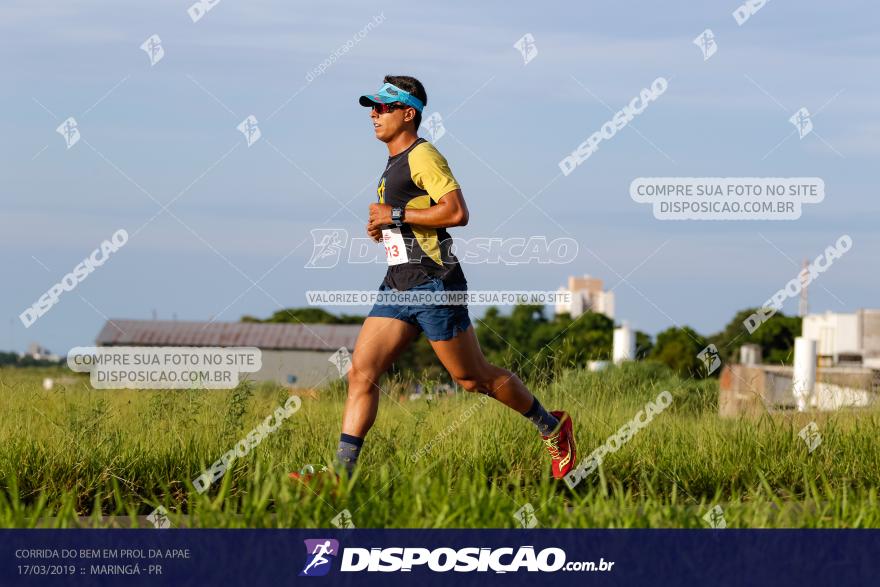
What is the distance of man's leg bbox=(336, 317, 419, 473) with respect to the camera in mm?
6102

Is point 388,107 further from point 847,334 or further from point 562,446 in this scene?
point 847,334

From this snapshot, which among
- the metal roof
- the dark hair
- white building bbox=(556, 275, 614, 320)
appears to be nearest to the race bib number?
the dark hair

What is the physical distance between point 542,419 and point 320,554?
90.6 inches

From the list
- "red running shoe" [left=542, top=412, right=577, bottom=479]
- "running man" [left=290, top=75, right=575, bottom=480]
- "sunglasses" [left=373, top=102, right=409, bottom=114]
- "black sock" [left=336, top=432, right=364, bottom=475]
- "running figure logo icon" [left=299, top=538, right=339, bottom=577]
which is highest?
"sunglasses" [left=373, top=102, right=409, bottom=114]

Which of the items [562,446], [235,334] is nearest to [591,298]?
[235,334]

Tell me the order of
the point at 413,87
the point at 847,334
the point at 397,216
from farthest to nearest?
the point at 847,334 → the point at 413,87 → the point at 397,216

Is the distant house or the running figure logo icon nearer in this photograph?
the running figure logo icon

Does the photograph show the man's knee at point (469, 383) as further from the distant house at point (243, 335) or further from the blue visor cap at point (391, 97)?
the distant house at point (243, 335)

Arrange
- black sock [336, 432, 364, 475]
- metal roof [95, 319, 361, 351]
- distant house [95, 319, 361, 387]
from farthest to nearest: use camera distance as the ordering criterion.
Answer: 1. metal roof [95, 319, 361, 351]
2. distant house [95, 319, 361, 387]
3. black sock [336, 432, 364, 475]

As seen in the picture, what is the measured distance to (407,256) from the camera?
609 centimetres

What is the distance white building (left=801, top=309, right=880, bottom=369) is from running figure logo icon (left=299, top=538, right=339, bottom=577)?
4568 cm

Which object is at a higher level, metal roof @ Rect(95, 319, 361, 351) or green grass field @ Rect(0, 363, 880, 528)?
metal roof @ Rect(95, 319, 361, 351)

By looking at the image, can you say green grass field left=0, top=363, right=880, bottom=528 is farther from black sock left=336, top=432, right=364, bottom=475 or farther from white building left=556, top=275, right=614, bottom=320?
white building left=556, top=275, right=614, bottom=320

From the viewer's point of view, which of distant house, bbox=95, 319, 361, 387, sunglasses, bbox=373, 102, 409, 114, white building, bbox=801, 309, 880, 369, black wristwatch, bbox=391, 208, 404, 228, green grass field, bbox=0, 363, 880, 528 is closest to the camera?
green grass field, bbox=0, 363, 880, 528
